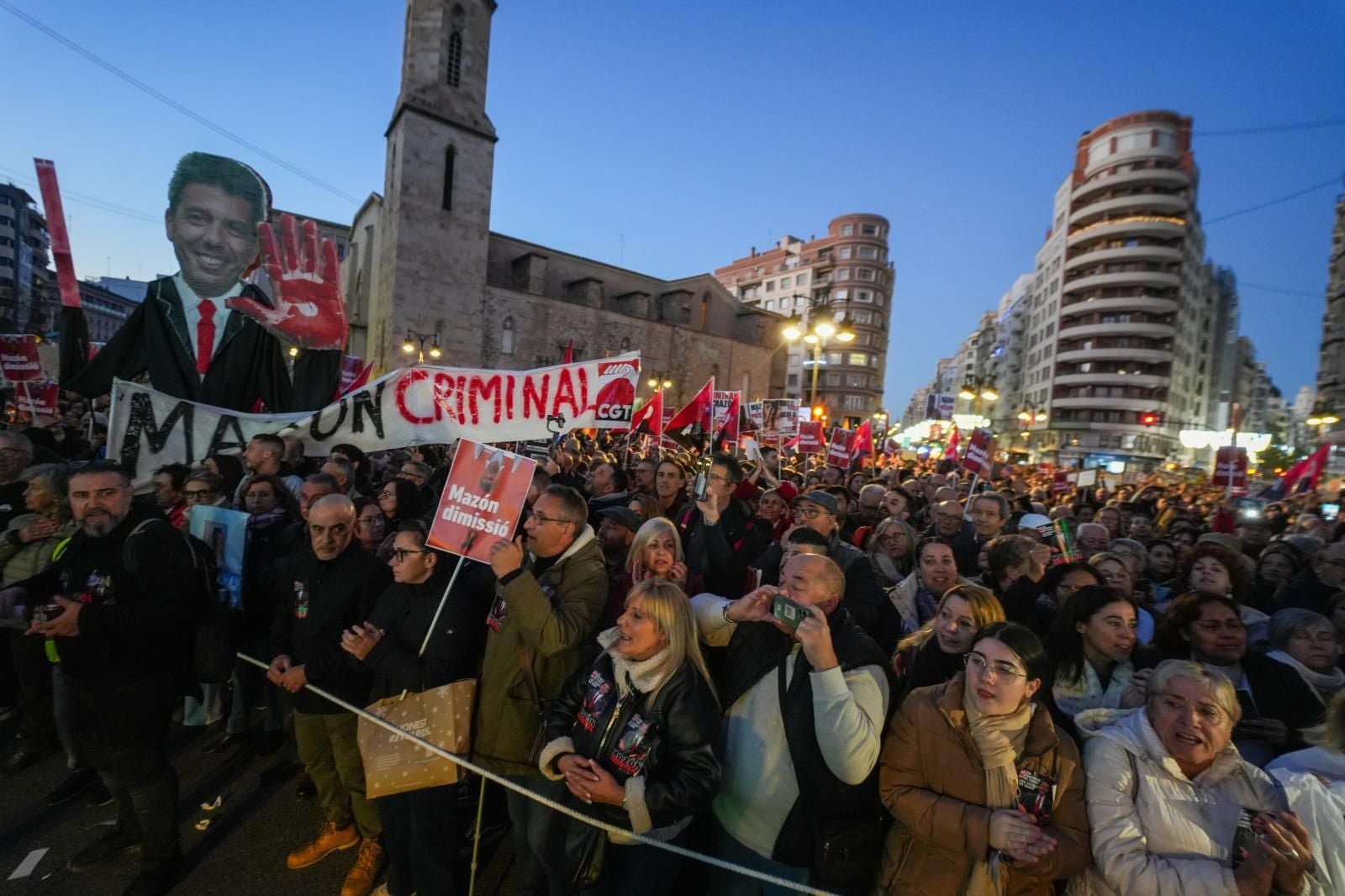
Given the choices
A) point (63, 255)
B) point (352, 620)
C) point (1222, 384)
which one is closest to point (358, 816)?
point (352, 620)

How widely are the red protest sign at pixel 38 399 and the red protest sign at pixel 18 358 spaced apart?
Result: 0.58 feet

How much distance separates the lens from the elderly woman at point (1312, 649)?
124 inches

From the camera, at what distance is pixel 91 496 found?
3.07 metres

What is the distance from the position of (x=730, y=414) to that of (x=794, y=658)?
954 centimetres

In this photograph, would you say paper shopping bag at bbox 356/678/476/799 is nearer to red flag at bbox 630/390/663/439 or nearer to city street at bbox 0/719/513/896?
city street at bbox 0/719/513/896

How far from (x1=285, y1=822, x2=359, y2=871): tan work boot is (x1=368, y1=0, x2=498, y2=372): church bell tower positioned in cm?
3328

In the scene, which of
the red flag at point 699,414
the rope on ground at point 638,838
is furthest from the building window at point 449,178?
the rope on ground at point 638,838

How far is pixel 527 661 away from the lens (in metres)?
2.90

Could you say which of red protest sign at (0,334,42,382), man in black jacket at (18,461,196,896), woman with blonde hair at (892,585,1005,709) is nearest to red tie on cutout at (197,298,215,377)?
man in black jacket at (18,461,196,896)

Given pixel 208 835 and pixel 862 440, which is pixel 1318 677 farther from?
pixel 862 440

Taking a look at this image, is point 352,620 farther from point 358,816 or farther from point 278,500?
point 278,500

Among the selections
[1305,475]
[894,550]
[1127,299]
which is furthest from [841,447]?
[1127,299]

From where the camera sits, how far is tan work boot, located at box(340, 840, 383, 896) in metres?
3.20

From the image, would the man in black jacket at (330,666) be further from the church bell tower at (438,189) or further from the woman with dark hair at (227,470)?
the church bell tower at (438,189)
